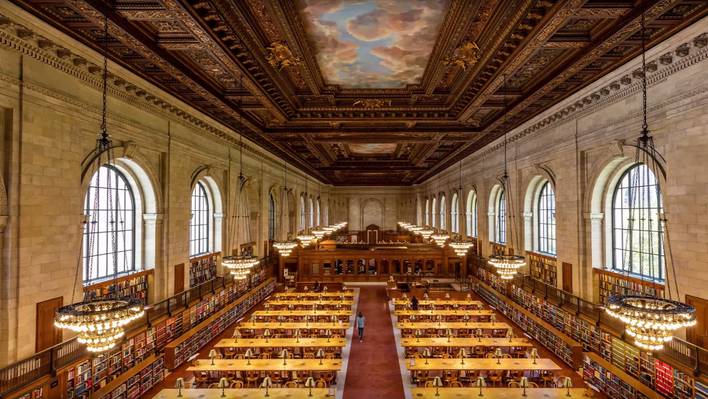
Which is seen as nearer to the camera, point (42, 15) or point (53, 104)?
point (42, 15)

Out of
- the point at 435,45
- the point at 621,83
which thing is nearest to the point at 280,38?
the point at 435,45

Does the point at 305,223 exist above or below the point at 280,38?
below

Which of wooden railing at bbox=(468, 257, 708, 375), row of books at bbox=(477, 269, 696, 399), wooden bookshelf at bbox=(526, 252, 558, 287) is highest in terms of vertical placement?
wooden bookshelf at bbox=(526, 252, 558, 287)

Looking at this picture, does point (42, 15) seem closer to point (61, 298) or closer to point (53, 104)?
point (53, 104)

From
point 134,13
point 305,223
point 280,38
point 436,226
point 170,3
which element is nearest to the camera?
point 170,3

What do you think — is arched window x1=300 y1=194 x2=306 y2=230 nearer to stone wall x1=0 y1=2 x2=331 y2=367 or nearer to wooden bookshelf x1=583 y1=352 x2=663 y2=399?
stone wall x1=0 y1=2 x2=331 y2=367

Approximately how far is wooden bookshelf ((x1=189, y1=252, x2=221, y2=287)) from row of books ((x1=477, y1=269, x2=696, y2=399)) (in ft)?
37.0

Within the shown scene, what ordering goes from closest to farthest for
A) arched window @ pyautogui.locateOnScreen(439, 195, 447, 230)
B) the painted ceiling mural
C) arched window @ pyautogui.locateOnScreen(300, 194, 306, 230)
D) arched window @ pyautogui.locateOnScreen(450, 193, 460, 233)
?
the painted ceiling mural → arched window @ pyautogui.locateOnScreen(450, 193, 460, 233) → arched window @ pyautogui.locateOnScreen(439, 195, 447, 230) → arched window @ pyautogui.locateOnScreen(300, 194, 306, 230)

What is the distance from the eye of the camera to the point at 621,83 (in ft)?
28.6

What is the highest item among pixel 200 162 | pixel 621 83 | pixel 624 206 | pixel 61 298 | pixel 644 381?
pixel 621 83

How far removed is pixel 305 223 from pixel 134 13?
83.0 ft

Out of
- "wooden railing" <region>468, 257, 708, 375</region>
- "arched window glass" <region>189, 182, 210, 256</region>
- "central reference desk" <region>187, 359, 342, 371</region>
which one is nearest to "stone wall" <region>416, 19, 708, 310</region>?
"wooden railing" <region>468, 257, 708, 375</region>

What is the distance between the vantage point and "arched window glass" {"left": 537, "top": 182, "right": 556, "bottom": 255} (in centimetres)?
1355

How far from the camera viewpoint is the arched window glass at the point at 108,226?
8.66m
